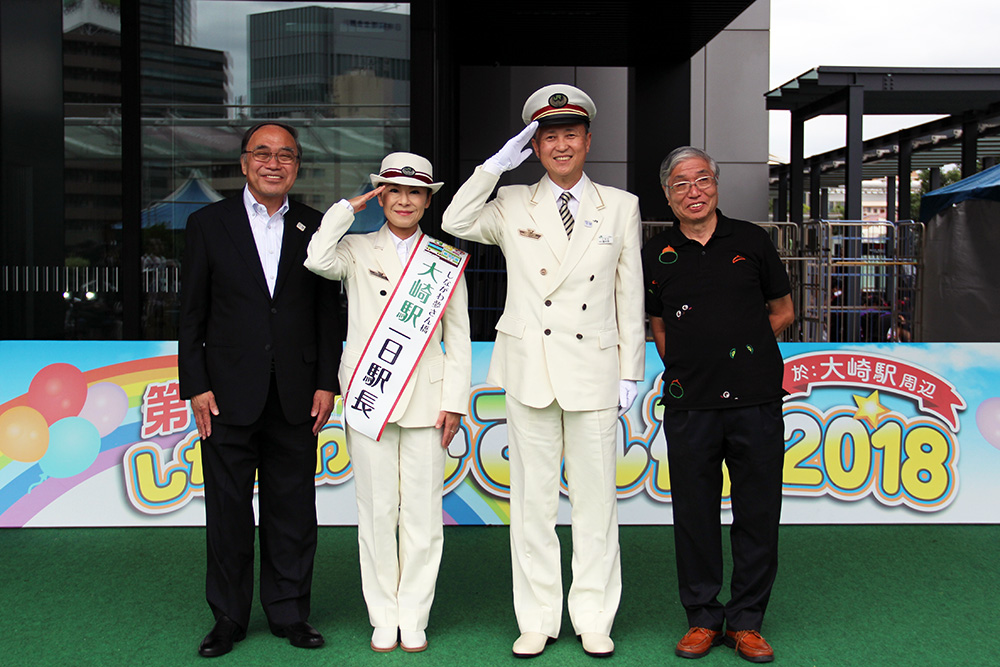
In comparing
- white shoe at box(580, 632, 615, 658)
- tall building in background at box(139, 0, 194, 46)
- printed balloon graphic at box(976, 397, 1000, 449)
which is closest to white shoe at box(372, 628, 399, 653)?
white shoe at box(580, 632, 615, 658)

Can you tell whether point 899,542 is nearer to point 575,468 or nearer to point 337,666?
point 575,468

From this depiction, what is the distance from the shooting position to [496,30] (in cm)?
941

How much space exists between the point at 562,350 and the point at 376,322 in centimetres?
68

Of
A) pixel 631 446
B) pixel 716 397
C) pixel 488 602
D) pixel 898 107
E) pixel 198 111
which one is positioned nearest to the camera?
pixel 716 397

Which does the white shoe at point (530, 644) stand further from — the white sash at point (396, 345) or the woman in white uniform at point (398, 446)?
the white sash at point (396, 345)

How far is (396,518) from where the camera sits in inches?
129

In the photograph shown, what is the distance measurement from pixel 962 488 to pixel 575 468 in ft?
9.07

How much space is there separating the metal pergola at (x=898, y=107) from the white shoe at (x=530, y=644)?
923cm

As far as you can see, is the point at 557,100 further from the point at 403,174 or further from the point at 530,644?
the point at 530,644

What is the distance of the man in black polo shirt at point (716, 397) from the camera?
3.18 metres

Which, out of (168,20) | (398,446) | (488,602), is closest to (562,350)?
(398,446)

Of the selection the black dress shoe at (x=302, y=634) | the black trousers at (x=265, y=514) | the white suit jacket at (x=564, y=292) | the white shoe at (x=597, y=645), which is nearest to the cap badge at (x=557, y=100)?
the white suit jacket at (x=564, y=292)

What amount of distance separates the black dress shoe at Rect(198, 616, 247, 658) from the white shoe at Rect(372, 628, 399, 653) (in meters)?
0.51

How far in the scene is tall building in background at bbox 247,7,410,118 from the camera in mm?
7773
